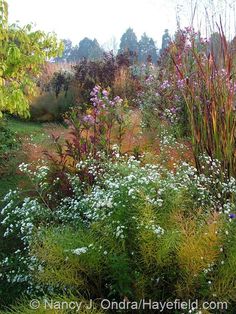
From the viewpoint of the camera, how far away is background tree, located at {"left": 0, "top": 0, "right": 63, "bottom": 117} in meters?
4.05

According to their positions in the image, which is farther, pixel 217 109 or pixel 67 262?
pixel 217 109

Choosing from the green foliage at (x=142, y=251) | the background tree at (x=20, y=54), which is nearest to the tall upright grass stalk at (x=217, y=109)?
the green foliage at (x=142, y=251)

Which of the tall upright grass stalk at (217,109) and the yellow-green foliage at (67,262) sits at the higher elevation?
the tall upright grass stalk at (217,109)

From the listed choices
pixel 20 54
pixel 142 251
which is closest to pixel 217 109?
pixel 142 251

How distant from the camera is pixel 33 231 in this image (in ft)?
10.8

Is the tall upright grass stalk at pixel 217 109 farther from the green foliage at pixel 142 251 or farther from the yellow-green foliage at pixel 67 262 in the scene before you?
the yellow-green foliage at pixel 67 262

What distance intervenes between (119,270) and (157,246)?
0.29 metres

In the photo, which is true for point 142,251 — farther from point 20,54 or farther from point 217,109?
point 20,54

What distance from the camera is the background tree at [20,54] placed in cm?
405

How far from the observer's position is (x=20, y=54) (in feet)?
13.9

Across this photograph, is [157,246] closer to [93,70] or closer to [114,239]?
[114,239]

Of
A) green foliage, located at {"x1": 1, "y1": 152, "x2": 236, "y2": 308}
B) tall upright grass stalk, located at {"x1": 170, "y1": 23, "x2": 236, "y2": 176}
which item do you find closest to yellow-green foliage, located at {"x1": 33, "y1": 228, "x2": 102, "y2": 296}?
green foliage, located at {"x1": 1, "y1": 152, "x2": 236, "y2": 308}

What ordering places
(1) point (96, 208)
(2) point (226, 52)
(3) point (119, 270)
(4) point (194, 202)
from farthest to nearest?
(2) point (226, 52), (4) point (194, 202), (1) point (96, 208), (3) point (119, 270)

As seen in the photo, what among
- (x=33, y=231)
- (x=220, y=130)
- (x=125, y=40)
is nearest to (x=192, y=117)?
(x=220, y=130)
